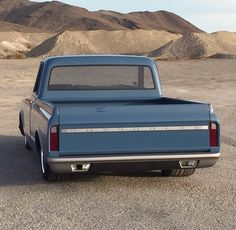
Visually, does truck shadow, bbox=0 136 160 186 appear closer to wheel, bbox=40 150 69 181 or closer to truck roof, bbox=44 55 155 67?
wheel, bbox=40 150 69 181

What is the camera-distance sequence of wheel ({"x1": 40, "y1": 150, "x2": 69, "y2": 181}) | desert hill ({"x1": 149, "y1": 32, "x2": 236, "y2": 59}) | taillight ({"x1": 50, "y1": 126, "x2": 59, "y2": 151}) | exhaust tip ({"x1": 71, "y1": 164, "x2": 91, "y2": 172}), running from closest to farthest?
1. taillight ({"x1": 50, "y1": 126, "x2": 59, "y2": 151})
2. exhaust tip ({"x1": 71, "y1": 164, "x2": 91, "y2": 172})
3. wheel ({"x1": 40, "y1": 150, "x2": 69, "y2": 181})
4. desert hill ({"x1": 149, "y1": 32, "x2": 236, "y2": 59})

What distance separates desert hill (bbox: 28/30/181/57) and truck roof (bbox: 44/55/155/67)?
3125 inches

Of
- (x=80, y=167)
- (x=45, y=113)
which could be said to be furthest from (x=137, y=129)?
(x=45, y=113)

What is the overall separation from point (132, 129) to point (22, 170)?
7.97 ft

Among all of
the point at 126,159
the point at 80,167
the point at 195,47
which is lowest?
the point at 195,47

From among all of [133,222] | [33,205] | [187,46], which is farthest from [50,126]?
[187,46]

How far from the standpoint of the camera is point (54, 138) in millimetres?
6871

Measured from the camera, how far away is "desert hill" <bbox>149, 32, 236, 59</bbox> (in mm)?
83312

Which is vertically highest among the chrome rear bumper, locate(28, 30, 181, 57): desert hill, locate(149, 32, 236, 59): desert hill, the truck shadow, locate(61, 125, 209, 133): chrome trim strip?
locate(61, 125, 209, 133): chrome trim strip

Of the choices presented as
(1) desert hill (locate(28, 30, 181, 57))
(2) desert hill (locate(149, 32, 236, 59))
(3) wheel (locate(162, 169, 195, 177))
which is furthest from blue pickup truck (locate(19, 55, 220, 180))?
(1) desert hill (locate(28, 30, 181, 57))

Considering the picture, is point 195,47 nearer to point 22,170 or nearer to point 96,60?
point 96,60

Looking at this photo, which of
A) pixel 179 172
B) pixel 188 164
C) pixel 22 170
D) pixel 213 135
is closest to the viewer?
pixel 213 135

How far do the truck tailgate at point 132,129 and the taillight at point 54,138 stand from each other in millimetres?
45

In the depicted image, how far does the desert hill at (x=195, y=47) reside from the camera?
273 feet
